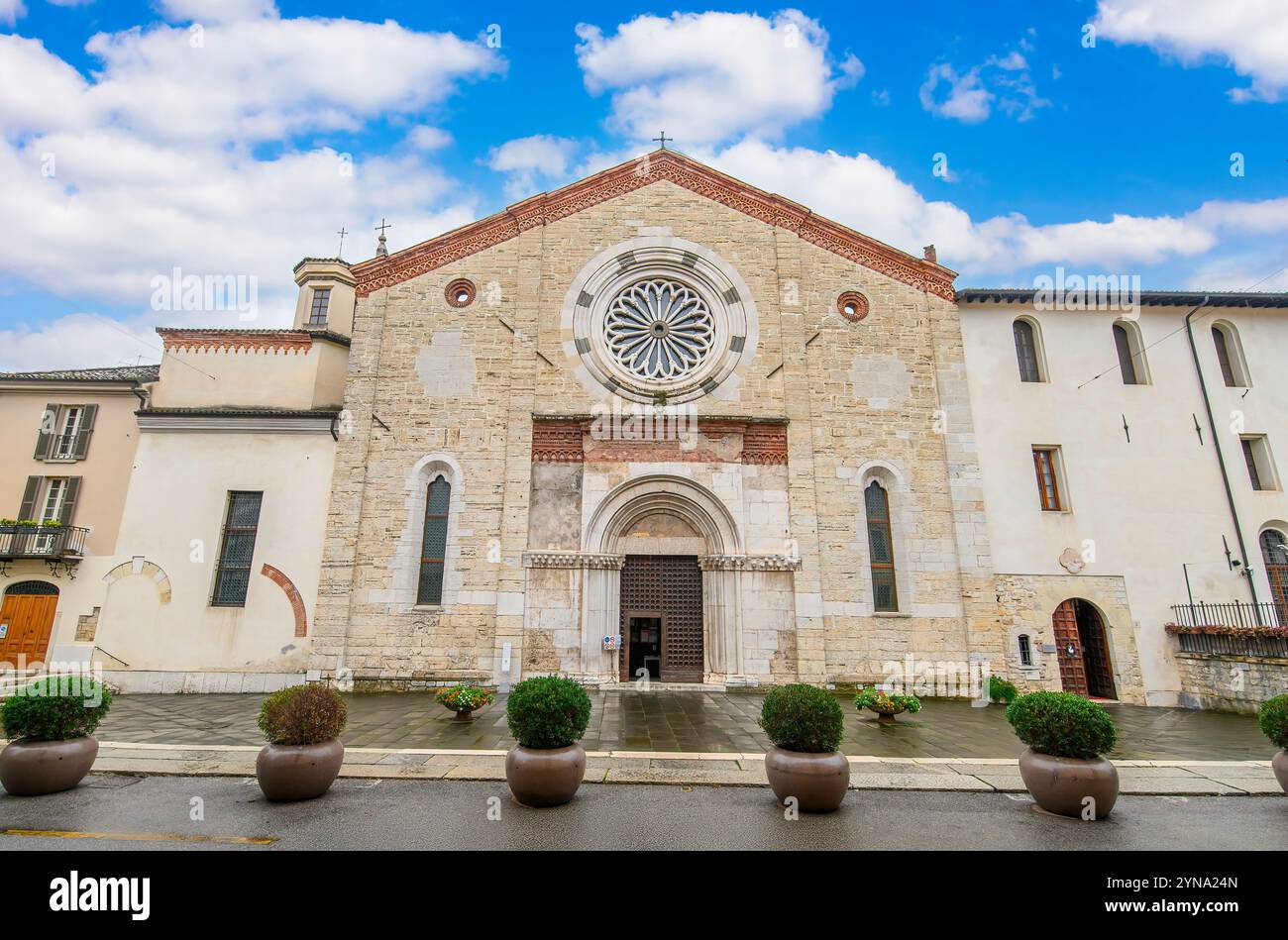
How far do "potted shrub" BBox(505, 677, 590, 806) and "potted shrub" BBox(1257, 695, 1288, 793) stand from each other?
27.7 ft

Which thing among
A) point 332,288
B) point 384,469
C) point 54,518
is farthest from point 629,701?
point 332,288

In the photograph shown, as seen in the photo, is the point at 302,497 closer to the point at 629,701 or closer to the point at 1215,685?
the point at 629,701

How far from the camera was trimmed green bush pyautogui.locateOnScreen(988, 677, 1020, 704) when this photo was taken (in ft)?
48.9

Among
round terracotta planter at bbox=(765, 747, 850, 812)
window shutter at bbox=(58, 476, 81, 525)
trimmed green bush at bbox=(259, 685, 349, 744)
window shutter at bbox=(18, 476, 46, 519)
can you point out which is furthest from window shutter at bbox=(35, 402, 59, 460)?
round terracotta planter at bbox=(765, 747, 850, 812)

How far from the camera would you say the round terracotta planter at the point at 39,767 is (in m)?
6.88

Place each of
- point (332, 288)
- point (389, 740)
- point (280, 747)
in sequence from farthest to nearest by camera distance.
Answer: point (332, 288), point (389, 740), point (280, 747)

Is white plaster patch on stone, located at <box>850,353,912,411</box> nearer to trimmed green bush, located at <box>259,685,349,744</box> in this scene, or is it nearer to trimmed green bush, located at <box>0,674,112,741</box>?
trimmed green bush, located at <box>259,685,349,744</box>

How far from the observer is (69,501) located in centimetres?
1734

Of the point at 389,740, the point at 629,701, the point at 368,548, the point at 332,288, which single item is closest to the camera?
the point at 389,740

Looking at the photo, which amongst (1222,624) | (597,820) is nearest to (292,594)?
(597,820)

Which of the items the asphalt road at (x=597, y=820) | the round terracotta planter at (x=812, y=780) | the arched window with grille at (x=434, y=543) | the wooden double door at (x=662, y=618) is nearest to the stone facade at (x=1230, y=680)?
the asphalt road at (x=597, y=820)

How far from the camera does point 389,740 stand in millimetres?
10086

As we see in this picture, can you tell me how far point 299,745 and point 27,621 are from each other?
15860 millimetres

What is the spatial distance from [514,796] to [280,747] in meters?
2.86
